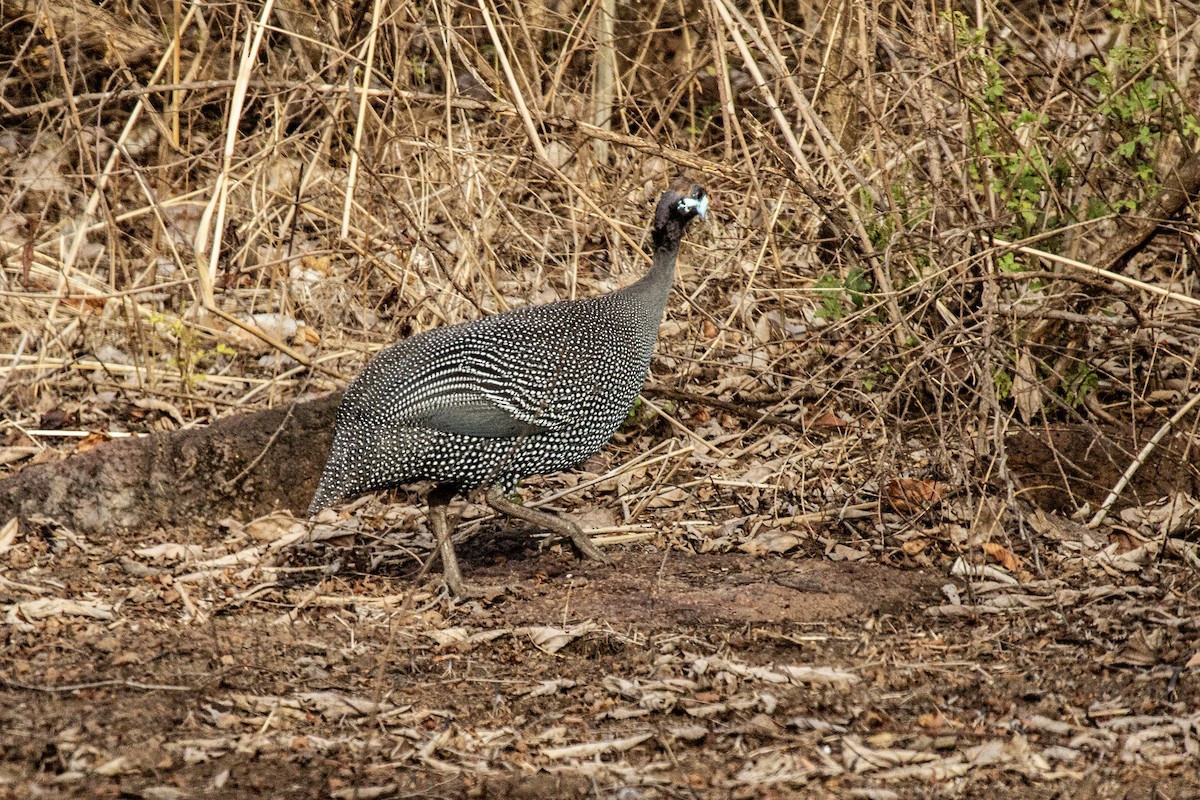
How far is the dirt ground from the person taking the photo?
3547mm

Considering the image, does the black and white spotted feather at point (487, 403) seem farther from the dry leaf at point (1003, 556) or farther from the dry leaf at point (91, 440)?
the dry leaf at point (91, 440)

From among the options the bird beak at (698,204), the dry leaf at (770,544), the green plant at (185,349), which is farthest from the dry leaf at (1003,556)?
the green plant at (185,349)

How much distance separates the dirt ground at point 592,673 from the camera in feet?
11.6

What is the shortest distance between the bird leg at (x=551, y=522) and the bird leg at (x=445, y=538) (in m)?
0.17

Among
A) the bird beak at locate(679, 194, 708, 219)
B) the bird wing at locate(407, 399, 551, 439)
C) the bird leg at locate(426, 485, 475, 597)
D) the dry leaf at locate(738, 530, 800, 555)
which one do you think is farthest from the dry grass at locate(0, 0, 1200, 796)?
the bird wing at locate(407, 399, 551, 439)

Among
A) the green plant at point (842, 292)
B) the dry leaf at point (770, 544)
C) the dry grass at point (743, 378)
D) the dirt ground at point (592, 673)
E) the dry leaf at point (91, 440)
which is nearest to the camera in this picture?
the dirt ground at point (592, 673)

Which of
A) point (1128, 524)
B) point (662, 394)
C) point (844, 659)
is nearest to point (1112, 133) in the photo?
point (1128, 524)

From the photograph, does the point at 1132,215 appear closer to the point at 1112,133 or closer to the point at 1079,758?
the point at 1112,133

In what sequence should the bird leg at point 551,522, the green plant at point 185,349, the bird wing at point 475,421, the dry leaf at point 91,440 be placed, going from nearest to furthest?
1. the bird wing at point 475,421
2. the bird leg at point 551,522
3. the dry leaf at point 91,440
4. the green plant at point 185,349

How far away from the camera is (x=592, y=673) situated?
4340mm

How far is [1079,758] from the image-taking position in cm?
364

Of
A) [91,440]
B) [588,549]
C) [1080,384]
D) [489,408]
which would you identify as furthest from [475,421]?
[1080,384]

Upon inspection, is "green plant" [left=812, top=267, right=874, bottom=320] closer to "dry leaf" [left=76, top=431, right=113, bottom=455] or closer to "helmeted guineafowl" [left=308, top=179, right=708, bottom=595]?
"helmeted guineafowl" [left=308, top=179, right=708, bottom=595]

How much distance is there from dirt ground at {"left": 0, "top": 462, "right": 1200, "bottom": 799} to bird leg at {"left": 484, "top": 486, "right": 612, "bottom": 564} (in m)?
0.07
